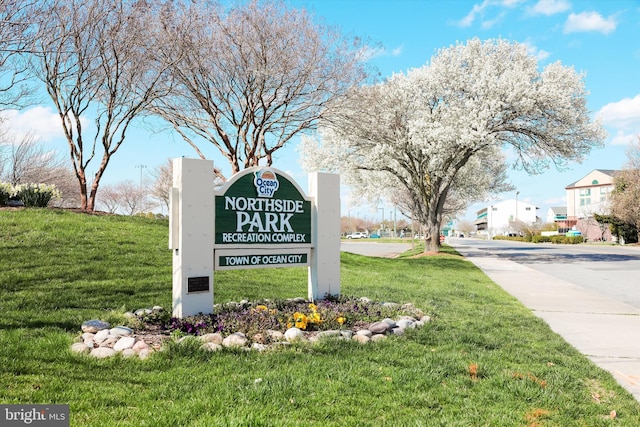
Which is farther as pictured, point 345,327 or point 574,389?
point 345,327

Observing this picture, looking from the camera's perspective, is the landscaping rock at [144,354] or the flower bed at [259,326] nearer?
the landscaping rock at [144,354]

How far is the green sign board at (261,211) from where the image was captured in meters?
7.38

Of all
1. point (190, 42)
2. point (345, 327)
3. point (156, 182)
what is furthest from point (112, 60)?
point (156, 182)

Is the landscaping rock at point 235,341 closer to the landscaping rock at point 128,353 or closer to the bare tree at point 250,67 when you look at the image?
the landscaping rock at point 128,353

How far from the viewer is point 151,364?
15.7 ft

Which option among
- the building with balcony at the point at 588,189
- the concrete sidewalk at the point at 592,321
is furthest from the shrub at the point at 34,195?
the building with balcony at the point at 588,189

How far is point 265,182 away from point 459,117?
17285 mm

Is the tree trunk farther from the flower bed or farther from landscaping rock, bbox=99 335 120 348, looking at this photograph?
landscaping rock, bbox=99 335 120 348

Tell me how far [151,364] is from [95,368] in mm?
477

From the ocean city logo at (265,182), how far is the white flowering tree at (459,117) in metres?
12.6

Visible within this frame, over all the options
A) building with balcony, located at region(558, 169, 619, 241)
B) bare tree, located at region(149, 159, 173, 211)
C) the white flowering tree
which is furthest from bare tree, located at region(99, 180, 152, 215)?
building with balcony, located at region(558, 169, 619, 241)

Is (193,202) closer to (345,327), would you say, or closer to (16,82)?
(345,327)

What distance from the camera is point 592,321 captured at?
852 cm

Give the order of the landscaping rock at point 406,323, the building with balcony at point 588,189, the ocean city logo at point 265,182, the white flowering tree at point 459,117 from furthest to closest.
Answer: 1. the building with balcony at point 588,189
2. the white flowering tree at point 459,117
3. the ocean city logo at point 265,182
4. the landscaping rock at point 406,323
